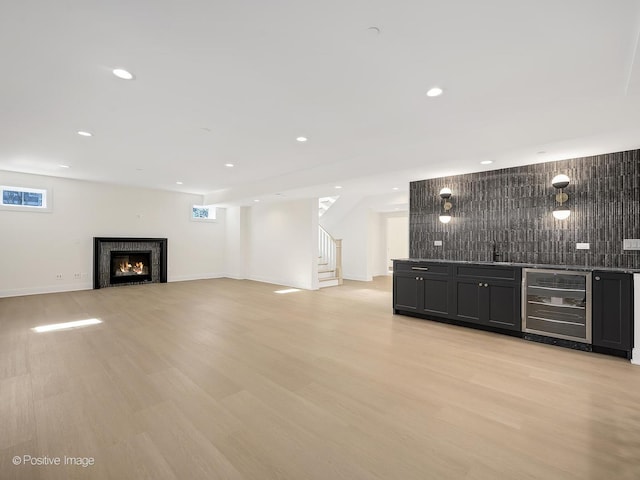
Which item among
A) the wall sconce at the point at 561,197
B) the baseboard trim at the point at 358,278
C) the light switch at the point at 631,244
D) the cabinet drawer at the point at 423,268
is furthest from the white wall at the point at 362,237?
the light switch at the point at 631,244

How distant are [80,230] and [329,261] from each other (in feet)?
21.7

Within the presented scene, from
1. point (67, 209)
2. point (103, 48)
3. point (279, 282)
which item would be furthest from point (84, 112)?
point (279, 282)

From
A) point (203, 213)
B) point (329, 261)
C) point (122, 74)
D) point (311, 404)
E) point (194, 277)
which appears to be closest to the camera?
point (311, 404)

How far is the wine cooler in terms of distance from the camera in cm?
357

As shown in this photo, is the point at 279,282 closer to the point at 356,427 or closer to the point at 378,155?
the point at 378,155

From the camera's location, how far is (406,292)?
5133mm

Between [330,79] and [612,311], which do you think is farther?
[612,311]

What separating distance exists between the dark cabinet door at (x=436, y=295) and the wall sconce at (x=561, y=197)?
168 cm

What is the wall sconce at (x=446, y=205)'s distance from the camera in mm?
5227

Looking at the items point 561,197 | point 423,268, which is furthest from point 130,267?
point 561,197

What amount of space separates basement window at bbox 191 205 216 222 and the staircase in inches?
151

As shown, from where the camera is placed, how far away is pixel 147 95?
3115 millimetres

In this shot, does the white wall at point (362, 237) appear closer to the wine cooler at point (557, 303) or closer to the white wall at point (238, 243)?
the white wall at point (238, 243)

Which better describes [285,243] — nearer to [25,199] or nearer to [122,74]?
[25,199]
